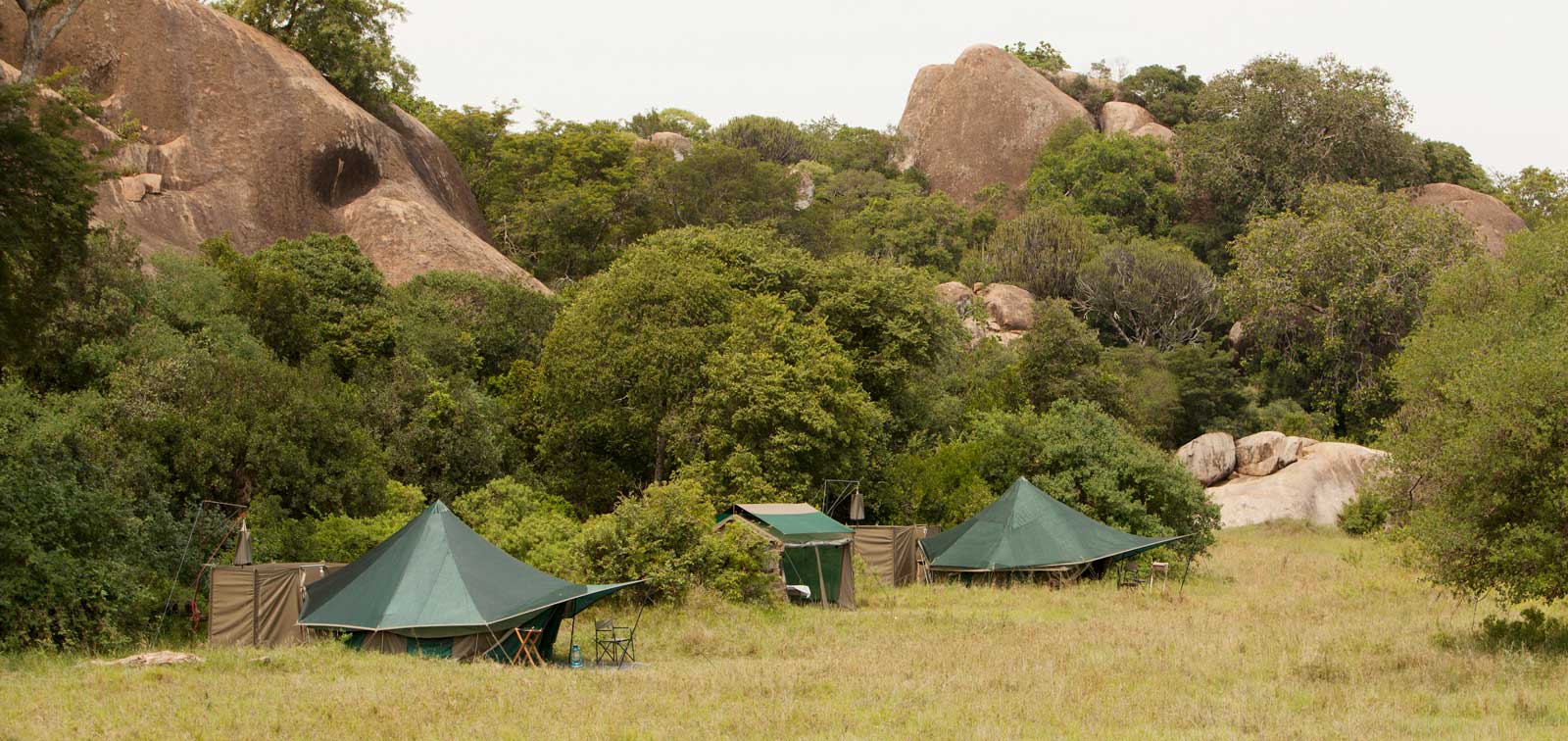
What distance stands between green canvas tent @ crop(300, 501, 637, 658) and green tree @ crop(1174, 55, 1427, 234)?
48.9m

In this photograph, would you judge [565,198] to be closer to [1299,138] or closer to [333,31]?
[333,31]

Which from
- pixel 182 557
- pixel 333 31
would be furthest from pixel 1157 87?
pixel 182 557

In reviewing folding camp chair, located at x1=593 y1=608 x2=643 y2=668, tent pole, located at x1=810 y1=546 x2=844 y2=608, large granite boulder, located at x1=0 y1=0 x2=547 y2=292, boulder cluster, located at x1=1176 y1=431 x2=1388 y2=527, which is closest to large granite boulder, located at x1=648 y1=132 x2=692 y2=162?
large granite boulder, located at x1=0 y1=0 x2=547 y2=292

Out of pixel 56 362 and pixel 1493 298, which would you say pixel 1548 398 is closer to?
pixel 1493 298

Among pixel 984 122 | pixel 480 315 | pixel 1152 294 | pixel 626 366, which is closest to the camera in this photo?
pixel 626 366

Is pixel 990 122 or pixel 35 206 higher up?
pixel 990 122

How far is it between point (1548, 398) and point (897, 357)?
2045 cm

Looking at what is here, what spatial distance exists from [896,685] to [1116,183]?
56192mm

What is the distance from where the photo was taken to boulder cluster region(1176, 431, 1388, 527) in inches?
1646

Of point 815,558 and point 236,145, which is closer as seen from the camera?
point 815,558

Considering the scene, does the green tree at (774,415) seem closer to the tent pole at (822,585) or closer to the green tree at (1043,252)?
the tent pole at (822,585)

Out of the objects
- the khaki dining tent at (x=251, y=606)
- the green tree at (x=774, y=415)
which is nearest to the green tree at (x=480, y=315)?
the green tree at (x=774, y=415)

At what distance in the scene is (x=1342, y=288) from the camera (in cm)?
4862

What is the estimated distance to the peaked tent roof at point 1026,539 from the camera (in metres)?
28.0
